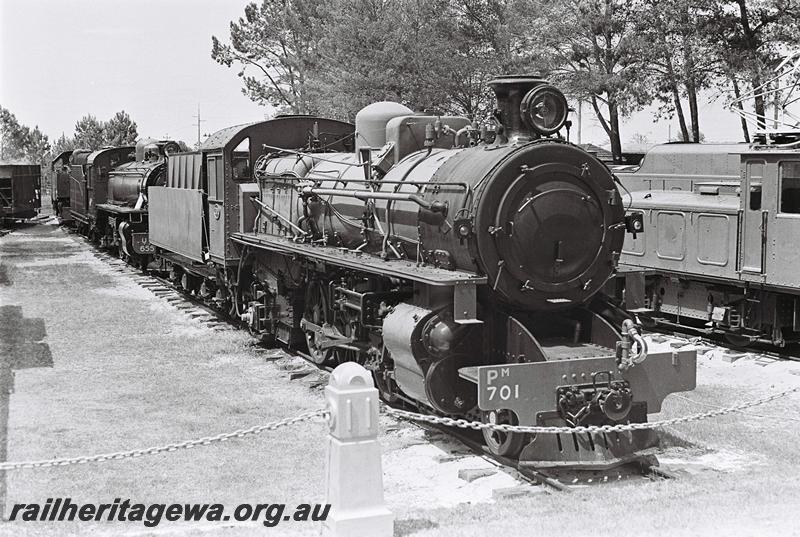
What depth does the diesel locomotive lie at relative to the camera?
504 inches

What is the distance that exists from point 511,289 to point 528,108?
1.71 m

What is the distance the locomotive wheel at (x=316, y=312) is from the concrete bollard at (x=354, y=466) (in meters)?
5.58

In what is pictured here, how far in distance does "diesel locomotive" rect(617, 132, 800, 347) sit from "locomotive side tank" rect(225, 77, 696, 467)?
117 inches

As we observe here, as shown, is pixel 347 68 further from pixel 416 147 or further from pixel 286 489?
pixel 286 489

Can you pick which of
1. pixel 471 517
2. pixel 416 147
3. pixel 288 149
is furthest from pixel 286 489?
pixel 288 149

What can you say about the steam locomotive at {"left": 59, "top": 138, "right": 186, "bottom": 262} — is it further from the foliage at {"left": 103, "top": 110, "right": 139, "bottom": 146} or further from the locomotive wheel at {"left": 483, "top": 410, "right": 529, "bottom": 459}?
the foliage at {"left": 103, "top": 110, "right": 139, "bottom": 146}

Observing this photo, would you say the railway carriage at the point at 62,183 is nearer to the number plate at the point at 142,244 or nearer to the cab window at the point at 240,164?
the number plate at the point at 142,244

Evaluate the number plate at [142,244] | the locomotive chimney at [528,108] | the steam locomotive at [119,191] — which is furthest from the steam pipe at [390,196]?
the steam locomotive at [119,191]

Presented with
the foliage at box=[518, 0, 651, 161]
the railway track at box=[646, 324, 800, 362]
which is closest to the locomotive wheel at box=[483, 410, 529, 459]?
the railway track at box=[646, 324, 800, 362]

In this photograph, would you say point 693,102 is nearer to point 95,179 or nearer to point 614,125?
point 614,125

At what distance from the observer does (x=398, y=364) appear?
8.90m

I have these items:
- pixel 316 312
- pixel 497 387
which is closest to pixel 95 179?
pixel 316 312

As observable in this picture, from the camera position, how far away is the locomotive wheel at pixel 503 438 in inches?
314

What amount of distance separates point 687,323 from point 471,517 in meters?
10.8
